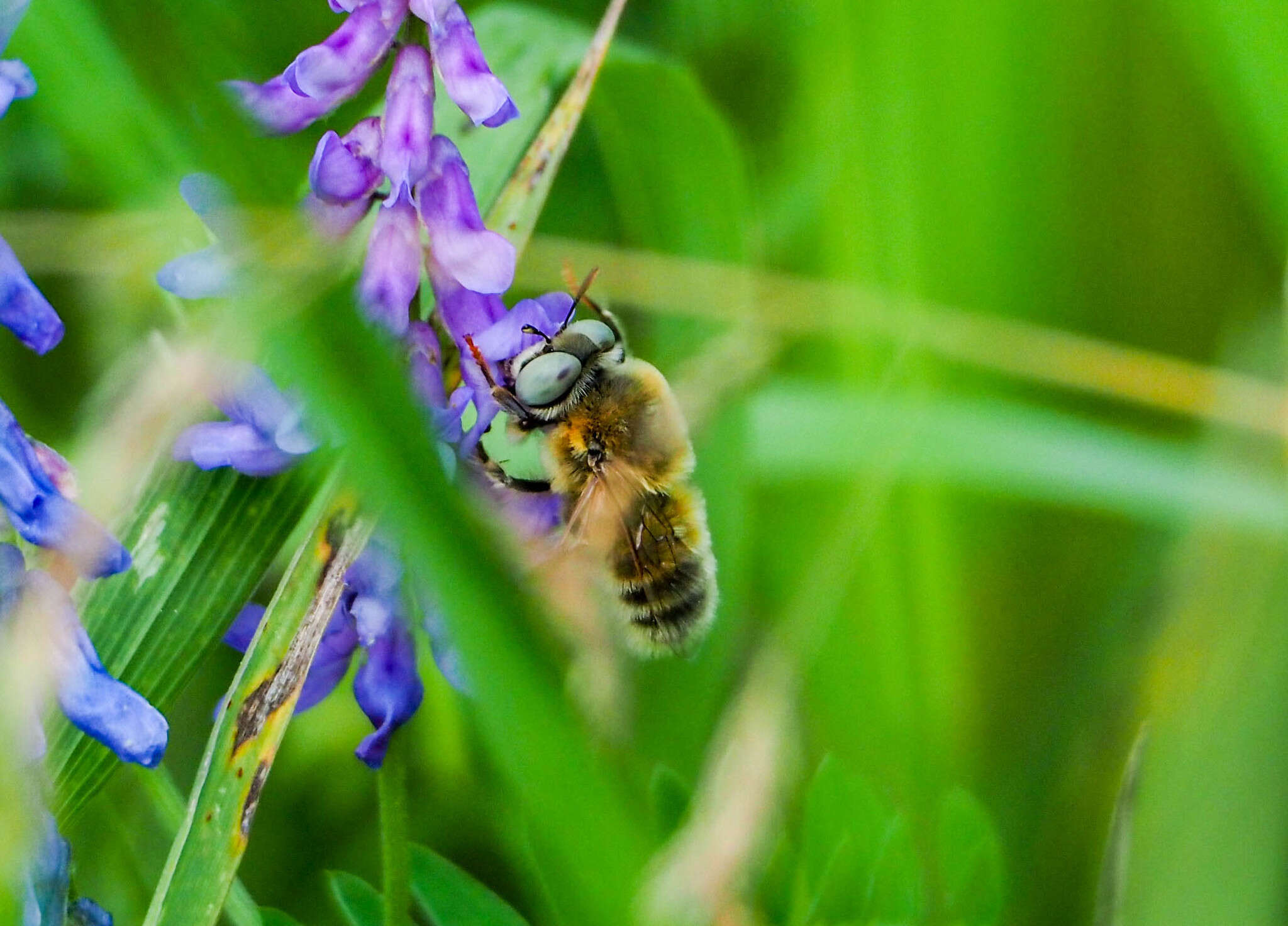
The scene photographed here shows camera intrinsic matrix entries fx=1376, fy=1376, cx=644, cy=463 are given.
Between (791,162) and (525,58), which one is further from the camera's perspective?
(791,162)

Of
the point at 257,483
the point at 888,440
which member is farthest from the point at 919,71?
the point at 257,483

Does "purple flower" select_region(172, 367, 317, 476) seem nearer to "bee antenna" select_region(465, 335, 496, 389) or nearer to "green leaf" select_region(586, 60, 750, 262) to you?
"bee antenna" select_region(465, 335, 496, 389)

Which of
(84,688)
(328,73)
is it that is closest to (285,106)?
(328,73)

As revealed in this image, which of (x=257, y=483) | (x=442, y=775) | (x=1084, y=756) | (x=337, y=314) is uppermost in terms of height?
(x=337, y=314)

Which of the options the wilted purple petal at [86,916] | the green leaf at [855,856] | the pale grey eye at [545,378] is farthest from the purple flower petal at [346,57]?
the green leaf at [855,856]

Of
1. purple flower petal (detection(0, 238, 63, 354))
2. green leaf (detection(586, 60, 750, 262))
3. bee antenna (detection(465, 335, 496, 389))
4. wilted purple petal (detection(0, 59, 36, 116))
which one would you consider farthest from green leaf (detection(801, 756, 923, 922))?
green leaf (detection(586, 60, 750, 262))

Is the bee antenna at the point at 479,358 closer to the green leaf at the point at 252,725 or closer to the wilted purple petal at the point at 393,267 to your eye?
the wilted purple petal at the point at 393,267

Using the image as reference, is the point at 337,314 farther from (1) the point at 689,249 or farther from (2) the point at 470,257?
(1) the point at 689,249
